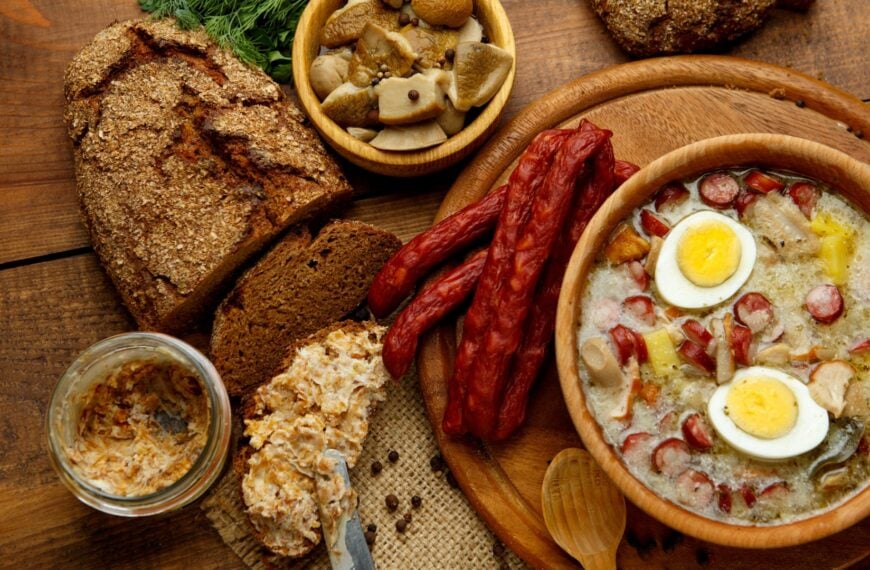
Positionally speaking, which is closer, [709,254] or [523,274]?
[709,254]

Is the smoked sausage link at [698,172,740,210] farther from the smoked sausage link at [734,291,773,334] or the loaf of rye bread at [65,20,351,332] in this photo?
the loaf of rye bread at [65,20,351,332]

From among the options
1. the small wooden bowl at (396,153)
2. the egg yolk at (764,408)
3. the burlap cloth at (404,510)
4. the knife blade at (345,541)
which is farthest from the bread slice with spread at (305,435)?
the egg yolk at (764,408)

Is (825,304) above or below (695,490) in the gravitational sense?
above

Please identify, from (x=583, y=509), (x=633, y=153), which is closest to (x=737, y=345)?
(x=583, y=509)

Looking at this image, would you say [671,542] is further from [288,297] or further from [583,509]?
[288,297]

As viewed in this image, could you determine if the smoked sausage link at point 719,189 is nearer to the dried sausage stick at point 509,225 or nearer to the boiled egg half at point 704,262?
the boiled egg half at point 704,262

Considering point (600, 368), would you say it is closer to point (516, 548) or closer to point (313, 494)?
point (516, 548)

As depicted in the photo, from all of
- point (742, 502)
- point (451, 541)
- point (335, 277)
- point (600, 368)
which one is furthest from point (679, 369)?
point (335, 277)
